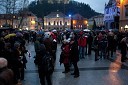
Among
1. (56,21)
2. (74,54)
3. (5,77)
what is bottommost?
(56,21)

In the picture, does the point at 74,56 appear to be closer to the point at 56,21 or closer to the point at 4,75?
the point at 4,75

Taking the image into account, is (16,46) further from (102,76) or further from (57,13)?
(57,13)

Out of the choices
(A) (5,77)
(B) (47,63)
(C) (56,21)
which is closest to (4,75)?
(A) (5,77)

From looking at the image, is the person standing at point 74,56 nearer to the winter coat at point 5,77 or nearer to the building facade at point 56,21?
the winter coat at point 5,77

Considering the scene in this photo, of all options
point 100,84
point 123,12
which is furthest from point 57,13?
point 100,84

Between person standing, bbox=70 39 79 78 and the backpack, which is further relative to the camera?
person standing, bbox=70 39 79 78

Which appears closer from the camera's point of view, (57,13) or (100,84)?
(100,84)

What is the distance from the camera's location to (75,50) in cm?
1638

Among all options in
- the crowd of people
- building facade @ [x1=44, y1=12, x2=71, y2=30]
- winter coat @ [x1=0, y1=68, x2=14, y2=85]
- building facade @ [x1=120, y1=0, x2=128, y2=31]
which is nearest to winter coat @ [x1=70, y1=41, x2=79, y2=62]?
the crowd of people

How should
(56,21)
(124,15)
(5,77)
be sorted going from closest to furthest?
1. (5,77)
2. (124,15)
3. (56,21)

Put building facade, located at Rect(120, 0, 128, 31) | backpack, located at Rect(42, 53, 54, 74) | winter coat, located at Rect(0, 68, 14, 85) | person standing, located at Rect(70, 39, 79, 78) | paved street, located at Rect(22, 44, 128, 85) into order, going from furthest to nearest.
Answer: building facade, located at Rect(120, 0, 128, 31), person standing, located at Rect(70, 39, 79, 78), paved street, located at Rect(22, 44, 128, 85), backpack, located at Rect(42, 53, 54, 74), winter coat, located at Rect(0, 68, 14, 85)

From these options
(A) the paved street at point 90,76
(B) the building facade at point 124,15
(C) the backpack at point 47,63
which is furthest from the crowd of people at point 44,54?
(B) the building facade at point 124,15

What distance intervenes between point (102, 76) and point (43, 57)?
514 centimetres

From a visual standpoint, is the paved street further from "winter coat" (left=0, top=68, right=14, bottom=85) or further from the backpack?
"winter coat" (left=0, top=68, right=14, bottom=85)
